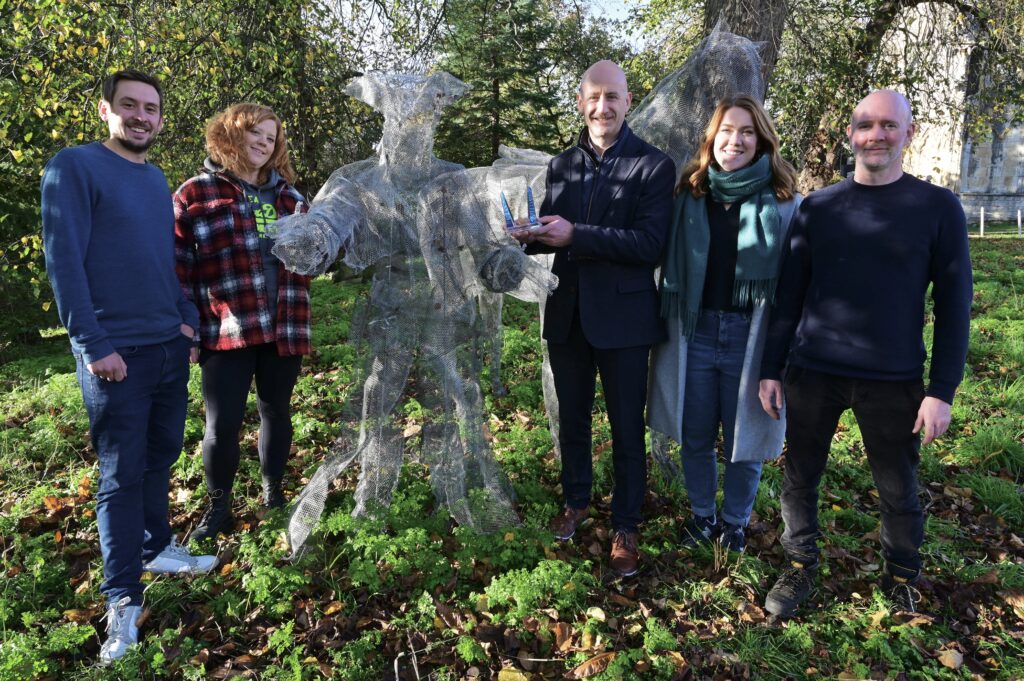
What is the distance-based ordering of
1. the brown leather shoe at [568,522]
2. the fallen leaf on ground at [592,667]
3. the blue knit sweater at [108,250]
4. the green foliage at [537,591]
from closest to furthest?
the blue knit sweater at [108,250] → the fallen leaf on ground at [592,667] → the green foliage at [537,591] → the brown leather shoe at [568,522]

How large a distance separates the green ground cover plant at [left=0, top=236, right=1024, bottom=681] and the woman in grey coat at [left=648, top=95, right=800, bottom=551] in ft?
1.79

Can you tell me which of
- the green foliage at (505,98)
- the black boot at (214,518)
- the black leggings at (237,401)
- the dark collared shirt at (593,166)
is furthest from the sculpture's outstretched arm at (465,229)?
the green foliage at (505,98)

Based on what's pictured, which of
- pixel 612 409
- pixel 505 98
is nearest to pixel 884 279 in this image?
pixel 612 409

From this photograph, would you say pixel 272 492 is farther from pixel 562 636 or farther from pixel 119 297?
pixel 562 636

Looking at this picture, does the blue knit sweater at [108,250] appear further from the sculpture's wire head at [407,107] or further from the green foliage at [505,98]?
the green foliage at [505,98]

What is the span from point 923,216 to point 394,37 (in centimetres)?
548

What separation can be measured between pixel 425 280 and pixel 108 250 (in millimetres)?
1268

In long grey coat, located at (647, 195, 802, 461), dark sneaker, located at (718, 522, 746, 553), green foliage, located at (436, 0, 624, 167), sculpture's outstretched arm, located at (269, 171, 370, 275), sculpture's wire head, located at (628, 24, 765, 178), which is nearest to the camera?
sculpture's outstretched arm, located at (269, 171, 370, 275)

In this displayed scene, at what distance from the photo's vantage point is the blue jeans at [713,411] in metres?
2.81

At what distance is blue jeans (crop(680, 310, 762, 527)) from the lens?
2.81 metres

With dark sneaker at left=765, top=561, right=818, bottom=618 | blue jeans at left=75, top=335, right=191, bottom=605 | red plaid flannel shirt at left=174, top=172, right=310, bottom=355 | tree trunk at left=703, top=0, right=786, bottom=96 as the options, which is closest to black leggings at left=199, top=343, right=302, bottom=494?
red plaid flannel shirt at left=174, top=172, right=310, bottom=355

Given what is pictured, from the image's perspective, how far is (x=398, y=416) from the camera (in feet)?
9.75

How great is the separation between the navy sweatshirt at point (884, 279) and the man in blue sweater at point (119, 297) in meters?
2.75

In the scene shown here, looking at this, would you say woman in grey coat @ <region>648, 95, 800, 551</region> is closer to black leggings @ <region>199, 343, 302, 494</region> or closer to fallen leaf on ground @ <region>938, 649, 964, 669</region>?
fallen leaf on ground @ <region>938, 649, 964, 669</region>
